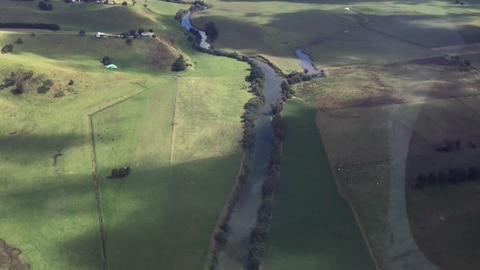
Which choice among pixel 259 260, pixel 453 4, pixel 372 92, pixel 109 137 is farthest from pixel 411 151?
pixel 453 4

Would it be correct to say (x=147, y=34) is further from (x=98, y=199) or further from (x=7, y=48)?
(x=98, y=199)

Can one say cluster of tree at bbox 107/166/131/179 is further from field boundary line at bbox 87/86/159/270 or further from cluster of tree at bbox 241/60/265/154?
cluster of tree at bbox 241/60/265/154

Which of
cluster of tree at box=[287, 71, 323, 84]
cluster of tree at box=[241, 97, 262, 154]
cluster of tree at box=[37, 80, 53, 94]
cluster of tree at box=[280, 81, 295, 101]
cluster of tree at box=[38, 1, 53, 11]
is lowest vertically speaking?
cluster of tree at box=[241, 97, 262, 154]

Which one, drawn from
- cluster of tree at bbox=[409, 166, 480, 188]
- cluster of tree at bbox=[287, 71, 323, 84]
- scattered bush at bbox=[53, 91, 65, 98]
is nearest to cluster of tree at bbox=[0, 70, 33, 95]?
scattered bush at bbox=[53, 91, 65, 98]

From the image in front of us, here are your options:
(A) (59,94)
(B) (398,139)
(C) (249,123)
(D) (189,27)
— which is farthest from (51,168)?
(D) (189,27)

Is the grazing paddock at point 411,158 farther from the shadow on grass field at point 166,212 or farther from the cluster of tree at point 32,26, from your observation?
the cluster of tree at point 32,26
